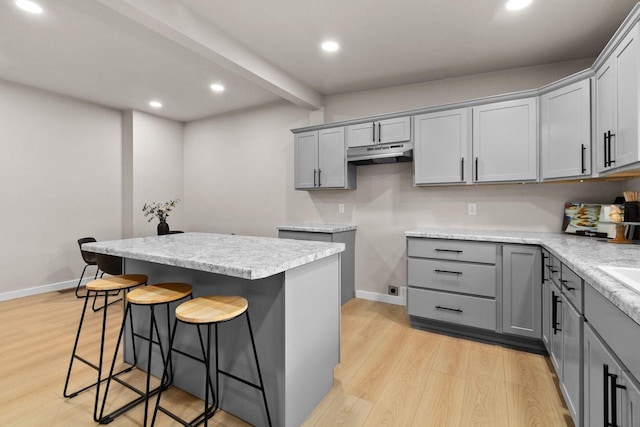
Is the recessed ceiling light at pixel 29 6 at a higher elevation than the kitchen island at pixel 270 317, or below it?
higher

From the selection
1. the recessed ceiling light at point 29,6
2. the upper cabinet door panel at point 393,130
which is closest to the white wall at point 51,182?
the recessed ceiling light at point 29,6

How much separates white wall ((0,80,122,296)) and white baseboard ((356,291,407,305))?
155 inches

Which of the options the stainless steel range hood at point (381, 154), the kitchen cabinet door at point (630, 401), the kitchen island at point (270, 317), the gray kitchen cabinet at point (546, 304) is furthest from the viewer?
the stainless steel range hood at point (381, 154)

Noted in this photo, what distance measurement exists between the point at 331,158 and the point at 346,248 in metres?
1.13

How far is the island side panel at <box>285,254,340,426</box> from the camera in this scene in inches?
64.2

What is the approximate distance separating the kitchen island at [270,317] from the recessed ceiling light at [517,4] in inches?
85.0

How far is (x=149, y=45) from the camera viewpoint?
2.97 metres

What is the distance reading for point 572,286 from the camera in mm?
1634

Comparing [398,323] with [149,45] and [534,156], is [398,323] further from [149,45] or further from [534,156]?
[149,45]

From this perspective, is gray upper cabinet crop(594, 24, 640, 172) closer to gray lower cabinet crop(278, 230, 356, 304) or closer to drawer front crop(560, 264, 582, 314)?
drawer front crop(560, 264, 582, 314)

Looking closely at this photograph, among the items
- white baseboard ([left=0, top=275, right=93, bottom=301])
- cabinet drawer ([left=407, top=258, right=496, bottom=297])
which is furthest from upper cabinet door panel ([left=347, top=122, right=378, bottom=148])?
white baseboard ([left=0, top=275, right=93, bottom=301])

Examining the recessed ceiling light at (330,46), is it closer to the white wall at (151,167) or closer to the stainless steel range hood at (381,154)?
the stainless steel range hood at (381,154)

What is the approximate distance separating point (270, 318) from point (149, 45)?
9.43 ft

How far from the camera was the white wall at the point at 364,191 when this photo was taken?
3184mm
